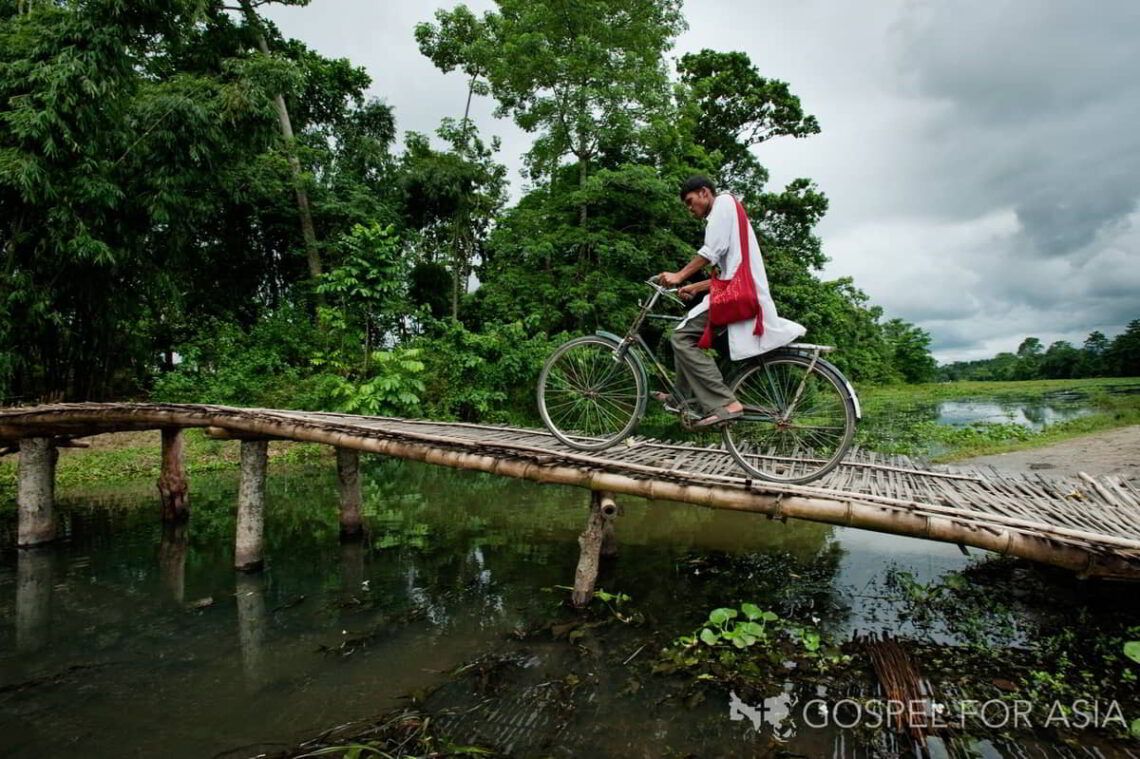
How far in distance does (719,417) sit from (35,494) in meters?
8.75

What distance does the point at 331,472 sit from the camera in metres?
12.4

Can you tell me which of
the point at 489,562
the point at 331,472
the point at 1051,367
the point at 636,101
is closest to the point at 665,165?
the point at 636,101

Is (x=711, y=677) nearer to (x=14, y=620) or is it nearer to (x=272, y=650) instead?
(x=272, y=650)

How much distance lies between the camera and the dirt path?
9.53m

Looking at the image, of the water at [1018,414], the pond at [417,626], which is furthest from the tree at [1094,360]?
the pond at [417,626]

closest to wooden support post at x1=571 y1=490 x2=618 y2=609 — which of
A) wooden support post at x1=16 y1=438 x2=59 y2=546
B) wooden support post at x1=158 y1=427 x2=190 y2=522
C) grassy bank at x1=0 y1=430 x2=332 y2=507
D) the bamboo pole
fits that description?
the bamboo pole

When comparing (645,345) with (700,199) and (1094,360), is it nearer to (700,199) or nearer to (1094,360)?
(700,199)

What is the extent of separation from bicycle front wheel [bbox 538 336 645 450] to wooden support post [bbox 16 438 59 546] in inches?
282

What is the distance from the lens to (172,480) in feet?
27.5

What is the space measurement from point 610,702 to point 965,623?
3051mm

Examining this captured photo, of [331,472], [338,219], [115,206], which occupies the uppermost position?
[338,219]

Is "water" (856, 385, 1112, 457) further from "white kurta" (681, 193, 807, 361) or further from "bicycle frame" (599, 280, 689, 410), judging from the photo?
"white kurta" (681, 193, 807, 361)

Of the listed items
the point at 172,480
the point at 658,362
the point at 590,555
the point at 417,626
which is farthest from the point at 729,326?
the point at 172,480

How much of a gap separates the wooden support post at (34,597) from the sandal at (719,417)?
568cm
